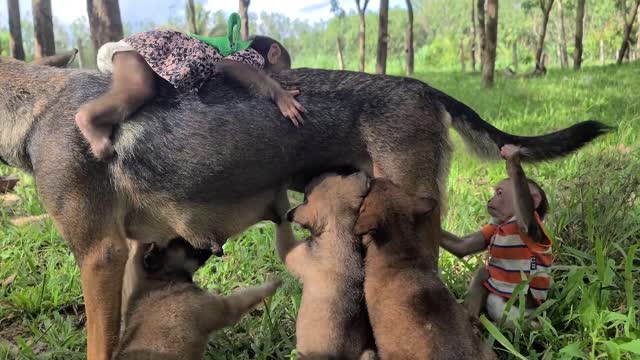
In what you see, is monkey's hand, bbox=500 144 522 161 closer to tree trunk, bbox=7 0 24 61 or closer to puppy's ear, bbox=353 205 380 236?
puppy's ear, bbox=353 205 380 236

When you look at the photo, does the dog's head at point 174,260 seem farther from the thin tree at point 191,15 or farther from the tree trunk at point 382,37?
the thin tree at point 191,15

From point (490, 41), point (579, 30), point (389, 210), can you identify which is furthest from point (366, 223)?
point (579, 30)

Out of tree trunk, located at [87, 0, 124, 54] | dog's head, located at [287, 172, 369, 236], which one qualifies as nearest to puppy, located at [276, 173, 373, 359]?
dog's head, located at [287, 172, 369, 236]

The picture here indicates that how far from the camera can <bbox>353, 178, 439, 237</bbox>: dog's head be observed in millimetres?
2750

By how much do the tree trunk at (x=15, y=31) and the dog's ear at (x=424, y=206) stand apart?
12.9m

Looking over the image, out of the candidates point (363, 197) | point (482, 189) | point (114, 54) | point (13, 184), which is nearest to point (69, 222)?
point (114, 54)

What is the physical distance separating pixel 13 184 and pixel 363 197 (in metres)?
4.99

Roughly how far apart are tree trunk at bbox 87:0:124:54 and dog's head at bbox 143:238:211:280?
481 cm

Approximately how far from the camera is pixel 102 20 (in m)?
7.12

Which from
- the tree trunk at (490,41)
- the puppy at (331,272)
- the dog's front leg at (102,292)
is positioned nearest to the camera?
the puppy at (331,272)

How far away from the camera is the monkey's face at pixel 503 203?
3.22 metres

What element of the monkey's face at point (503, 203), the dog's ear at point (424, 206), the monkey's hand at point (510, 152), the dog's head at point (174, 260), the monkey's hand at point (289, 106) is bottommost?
the dog's head at point (174, 260)

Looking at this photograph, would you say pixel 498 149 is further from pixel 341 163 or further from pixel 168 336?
pixel 168 336

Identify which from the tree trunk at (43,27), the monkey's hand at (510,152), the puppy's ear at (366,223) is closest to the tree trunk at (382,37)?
the tree trunk at (43,27)
